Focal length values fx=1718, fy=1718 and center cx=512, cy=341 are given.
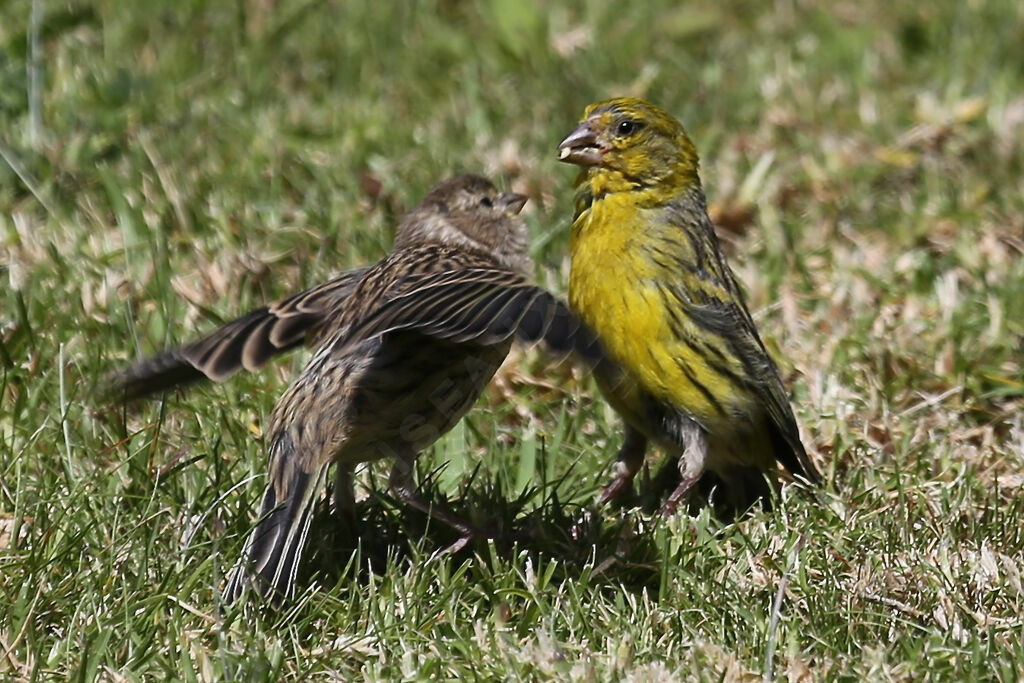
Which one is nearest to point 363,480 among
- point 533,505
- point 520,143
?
point 533,505

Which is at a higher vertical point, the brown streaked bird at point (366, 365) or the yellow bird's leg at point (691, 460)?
the brown streaked bird at point (366, 365)

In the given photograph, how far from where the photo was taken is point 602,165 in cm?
539

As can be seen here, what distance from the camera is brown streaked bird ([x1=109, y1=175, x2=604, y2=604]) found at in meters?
4.01

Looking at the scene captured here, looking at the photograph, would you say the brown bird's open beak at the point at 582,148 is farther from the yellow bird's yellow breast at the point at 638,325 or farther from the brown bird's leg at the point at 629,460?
the brown bird's leg at the point at 629,460

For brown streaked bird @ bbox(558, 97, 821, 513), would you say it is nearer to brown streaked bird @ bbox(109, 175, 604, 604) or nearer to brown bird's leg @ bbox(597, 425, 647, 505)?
brown bird's leg @ bbox(597, 425, 647, 505)

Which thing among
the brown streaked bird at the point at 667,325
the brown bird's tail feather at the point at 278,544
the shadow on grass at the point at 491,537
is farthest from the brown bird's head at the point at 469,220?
the brown bird's tail feather at the point at 278,544

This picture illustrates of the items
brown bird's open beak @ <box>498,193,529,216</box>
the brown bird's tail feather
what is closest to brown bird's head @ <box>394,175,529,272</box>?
brown bird's open beak @ <box>498,193,529,216</box>

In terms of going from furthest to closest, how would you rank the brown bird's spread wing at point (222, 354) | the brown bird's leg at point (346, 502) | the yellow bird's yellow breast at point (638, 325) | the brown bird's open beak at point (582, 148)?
the brown bird's open beak at point (582, 148)
the yellow bird's yellow breast at point (638, 325)
the brown bird's leg at point (346, 502)
the brown bird's spread wing at point (222, 354)

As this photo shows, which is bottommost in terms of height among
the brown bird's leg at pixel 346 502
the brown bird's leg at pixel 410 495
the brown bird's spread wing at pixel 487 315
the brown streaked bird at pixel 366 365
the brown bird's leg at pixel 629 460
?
the brown bird's leg at pixel 629 460

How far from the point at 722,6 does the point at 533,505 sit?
460 centimetres

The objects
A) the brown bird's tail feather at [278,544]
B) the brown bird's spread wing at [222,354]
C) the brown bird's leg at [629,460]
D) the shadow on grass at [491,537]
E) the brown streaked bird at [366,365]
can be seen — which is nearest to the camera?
the brown streaked bird at [366,365]

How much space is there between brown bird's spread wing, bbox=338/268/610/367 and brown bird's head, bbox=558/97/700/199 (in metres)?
1.07

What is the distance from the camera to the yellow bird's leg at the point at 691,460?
16.8ft

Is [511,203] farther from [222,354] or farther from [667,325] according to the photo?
[222,354]
